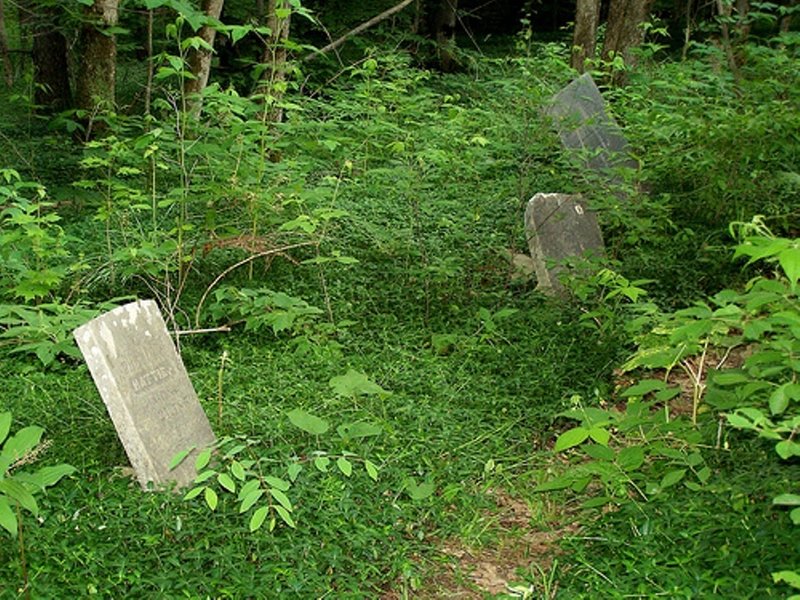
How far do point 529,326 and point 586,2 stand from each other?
258 inches

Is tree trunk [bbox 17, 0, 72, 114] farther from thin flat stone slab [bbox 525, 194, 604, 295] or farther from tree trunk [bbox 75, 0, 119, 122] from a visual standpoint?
thin flat stone slab [bbox 525, 194, 604, 295]

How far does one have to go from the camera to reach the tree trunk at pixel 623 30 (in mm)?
10664

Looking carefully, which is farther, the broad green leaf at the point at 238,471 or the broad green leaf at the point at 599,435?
the broad green leaf at the point at 599,435

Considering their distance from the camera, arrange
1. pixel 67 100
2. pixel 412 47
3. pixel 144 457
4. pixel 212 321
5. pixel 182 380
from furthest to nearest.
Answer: pixel 412 47 → pixel 67 100 → pixel 212 321 → pixel 182 380 → pixel 144 457

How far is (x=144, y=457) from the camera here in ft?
11.8

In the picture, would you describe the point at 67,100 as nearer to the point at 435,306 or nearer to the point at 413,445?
the point at 435,306

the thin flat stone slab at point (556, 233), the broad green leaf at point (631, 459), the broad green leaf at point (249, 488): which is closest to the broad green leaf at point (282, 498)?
the broad green leaf at point (249, 488)

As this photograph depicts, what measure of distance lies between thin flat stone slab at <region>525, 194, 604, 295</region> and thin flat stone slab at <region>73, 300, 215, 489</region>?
9.03 ft

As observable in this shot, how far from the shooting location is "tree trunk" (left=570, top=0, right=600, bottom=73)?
10.5 metres

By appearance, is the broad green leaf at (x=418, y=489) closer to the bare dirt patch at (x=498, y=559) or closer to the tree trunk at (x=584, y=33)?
the bare dirt patch at (x=498, y=559)

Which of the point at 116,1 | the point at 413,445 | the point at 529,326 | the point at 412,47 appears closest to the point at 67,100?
the point at 116,1

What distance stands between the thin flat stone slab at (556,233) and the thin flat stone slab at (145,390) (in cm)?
275

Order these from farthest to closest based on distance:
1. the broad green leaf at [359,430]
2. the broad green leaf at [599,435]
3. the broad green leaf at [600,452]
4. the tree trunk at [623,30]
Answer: the tree trunk at [623,30], the broad green leaf at [359,430], the broad green leaf at [600,452], the broad green leaf at [599,435]

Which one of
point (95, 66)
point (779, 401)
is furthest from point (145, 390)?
point (95, 66)
